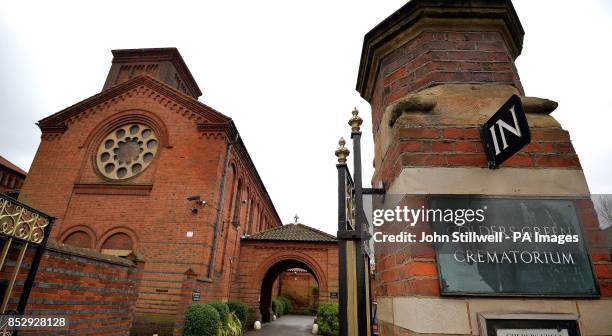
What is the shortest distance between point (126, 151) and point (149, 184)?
247 cm

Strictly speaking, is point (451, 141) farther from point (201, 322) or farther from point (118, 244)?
point (118, 244)

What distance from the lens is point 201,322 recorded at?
941 centimetres

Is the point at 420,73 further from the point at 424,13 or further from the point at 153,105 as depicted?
the point at 153,105

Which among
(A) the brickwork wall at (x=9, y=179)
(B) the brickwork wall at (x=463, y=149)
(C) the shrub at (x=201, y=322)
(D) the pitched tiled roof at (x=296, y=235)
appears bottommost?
(C) the shrub at (x=201, y=322)

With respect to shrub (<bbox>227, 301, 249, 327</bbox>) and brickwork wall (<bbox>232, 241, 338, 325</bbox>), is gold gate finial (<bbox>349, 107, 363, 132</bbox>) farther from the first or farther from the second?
brickwork wall (<bbox>232, 241, 338, 325</bbox>)

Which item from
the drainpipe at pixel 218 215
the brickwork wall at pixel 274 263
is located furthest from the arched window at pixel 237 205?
the drainpipe at pixel 218 215

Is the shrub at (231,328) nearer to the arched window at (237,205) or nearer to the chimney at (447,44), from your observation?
the arched window at (237,205)

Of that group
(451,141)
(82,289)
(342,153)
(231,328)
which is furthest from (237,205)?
(451,141)

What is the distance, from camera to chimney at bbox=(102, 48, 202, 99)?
19453 millimetres

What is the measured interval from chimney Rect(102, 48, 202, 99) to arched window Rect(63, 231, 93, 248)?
35.2ft

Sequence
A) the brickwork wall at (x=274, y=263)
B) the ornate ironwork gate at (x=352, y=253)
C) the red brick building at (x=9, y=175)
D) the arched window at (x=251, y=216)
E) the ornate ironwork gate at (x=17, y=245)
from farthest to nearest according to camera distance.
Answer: the red brick building at (x=9, y=175), the arched window at (x=251, y=216), the brickwork wall at (x=274, y=263), the ornate ironwork gate at (x=17, y=245), the ornate ironwork gate at (x=352, y=253)

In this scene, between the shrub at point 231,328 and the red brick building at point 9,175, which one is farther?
the red brick building at point 9,175

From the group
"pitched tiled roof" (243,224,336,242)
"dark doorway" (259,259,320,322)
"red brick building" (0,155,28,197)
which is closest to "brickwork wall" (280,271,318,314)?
"dark doorway" (259,259,320,322)

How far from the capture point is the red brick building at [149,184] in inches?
452
